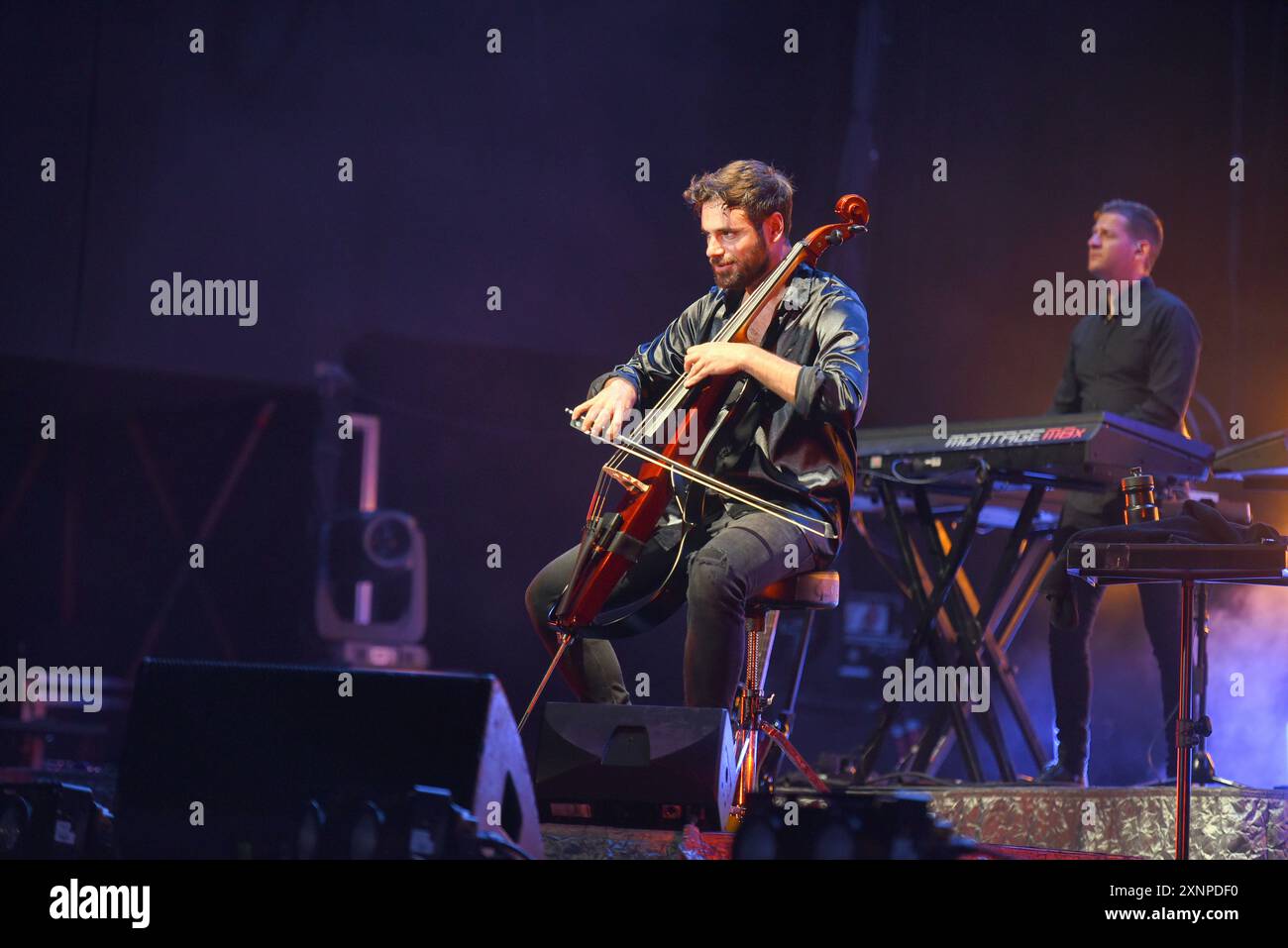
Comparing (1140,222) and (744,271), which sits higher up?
(1140,222)

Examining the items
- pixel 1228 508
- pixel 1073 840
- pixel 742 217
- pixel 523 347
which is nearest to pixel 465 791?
pixel 742 217

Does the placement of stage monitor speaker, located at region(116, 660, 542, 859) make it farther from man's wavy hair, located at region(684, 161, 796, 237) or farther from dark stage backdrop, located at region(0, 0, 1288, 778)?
dark stage backdrop, located at region(0, 0, 1288, 778)

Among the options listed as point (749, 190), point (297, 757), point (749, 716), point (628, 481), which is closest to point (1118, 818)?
point (749, 716)

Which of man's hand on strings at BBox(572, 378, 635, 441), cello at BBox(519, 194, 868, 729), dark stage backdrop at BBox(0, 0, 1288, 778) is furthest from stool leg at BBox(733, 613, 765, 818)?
dark stage backdrop at BBox(0, 0, 1288, 778)

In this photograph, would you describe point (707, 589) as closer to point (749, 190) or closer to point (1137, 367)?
point (749, 190)

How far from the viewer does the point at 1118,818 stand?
12.1ft

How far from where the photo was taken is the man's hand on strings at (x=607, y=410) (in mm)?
3205

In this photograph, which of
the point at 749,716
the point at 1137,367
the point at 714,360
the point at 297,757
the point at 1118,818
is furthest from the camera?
the point at 1137,367

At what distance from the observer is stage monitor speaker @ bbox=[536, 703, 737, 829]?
8.98ft

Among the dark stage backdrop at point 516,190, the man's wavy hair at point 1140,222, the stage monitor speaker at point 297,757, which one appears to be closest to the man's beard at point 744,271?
the stage monitor speaker at point 297,757

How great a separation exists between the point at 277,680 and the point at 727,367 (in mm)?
1356

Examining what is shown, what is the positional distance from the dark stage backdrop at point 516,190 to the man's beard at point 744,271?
3.12 metres

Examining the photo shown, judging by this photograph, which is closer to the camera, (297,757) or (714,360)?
(297,757)

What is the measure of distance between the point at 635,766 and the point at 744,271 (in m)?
1.28
